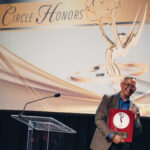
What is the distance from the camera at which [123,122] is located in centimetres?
310

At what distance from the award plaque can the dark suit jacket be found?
0.08 metres

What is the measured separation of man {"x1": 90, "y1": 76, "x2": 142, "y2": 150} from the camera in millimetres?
3152

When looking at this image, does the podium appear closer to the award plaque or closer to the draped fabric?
the award plaque

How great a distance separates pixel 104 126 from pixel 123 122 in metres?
0.19

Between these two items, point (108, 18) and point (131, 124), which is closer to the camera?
point (131, 124)

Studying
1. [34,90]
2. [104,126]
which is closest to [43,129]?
[104,126]

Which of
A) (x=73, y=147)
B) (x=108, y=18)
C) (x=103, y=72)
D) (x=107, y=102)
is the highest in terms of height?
(x=108, y=18)

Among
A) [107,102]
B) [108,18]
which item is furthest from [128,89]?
[108,18]

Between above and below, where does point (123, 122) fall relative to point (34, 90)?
below

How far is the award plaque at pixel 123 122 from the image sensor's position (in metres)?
3.09

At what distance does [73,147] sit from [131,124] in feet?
6.35

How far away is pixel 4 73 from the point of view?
5.09 meters

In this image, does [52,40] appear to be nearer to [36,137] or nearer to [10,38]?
[10,38]

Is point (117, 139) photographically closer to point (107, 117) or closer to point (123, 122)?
point (123, 122)
